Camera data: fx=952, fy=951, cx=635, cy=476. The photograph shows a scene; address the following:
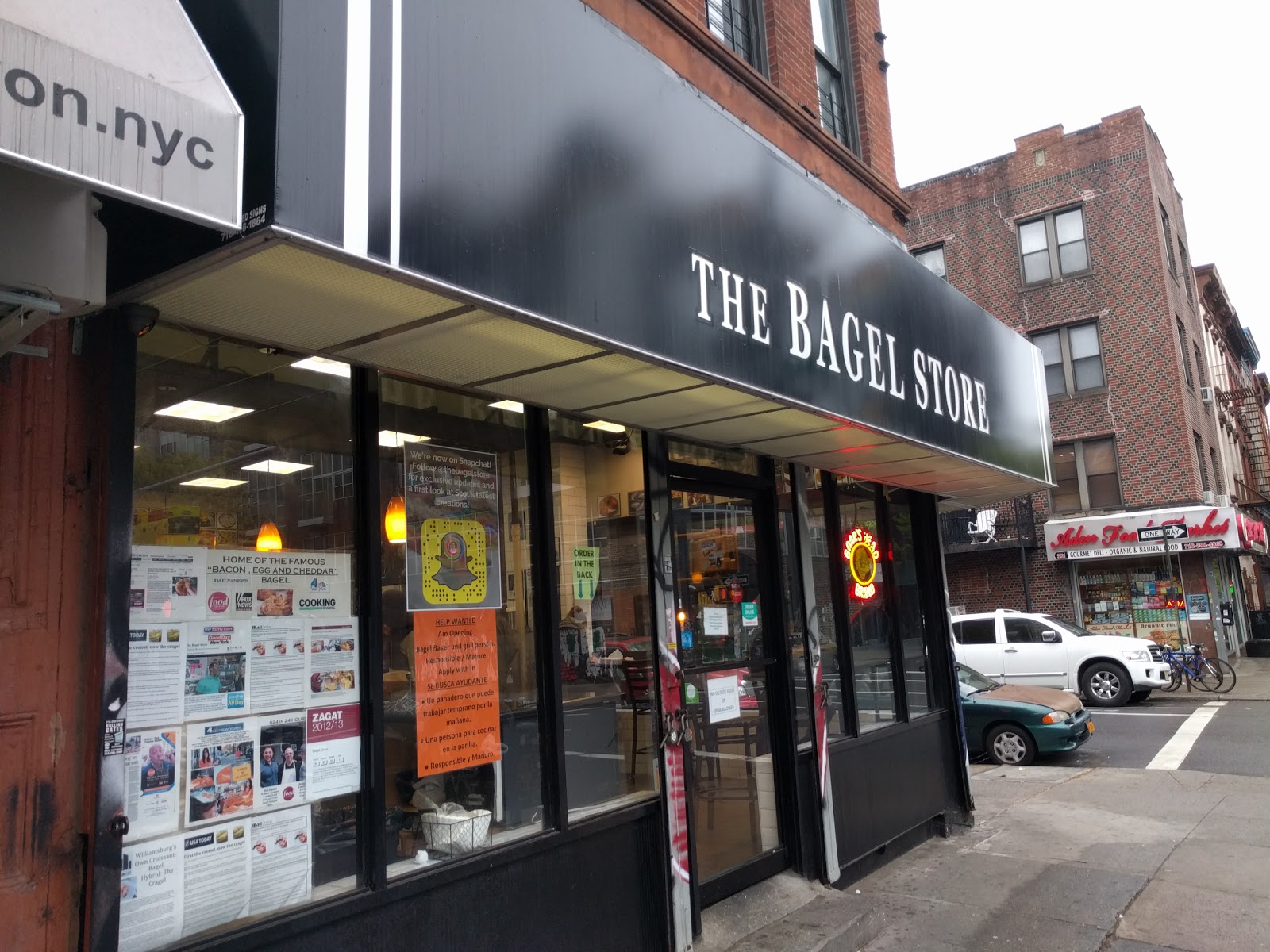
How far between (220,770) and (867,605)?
574cm

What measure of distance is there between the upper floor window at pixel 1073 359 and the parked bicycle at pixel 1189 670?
8.96 meters

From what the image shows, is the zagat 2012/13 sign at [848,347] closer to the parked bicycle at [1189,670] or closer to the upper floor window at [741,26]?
the upper floor window at [741,26]

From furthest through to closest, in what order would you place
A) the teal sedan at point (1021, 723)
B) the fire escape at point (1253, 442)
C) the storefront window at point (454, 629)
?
the fire escape at point (1253, 442) → the teal sedan at point (1021, 723) → the storefront window at point (454, 629)

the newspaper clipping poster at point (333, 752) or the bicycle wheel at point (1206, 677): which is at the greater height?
the newspaper clipping poster at point (333, 752)

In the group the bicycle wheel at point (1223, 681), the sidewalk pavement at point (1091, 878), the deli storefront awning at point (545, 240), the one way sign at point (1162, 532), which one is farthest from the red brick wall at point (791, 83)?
the one way sign at point (1162, 532)

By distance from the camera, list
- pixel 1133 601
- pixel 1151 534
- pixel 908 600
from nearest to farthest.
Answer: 1. pixel 908 600
2. pixel 1151 534
3. pixel 1133 601

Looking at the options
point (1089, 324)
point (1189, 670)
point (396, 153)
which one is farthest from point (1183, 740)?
point (1089, 324)

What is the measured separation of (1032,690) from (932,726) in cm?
525

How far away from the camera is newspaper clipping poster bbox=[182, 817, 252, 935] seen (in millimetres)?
3221

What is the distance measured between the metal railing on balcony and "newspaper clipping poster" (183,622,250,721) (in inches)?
953

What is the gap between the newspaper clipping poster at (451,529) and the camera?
13.9ft

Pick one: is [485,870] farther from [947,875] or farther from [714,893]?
[947,875]

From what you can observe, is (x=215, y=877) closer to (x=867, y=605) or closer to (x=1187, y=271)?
(x=867, y=605)

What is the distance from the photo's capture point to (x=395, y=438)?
4223mm
